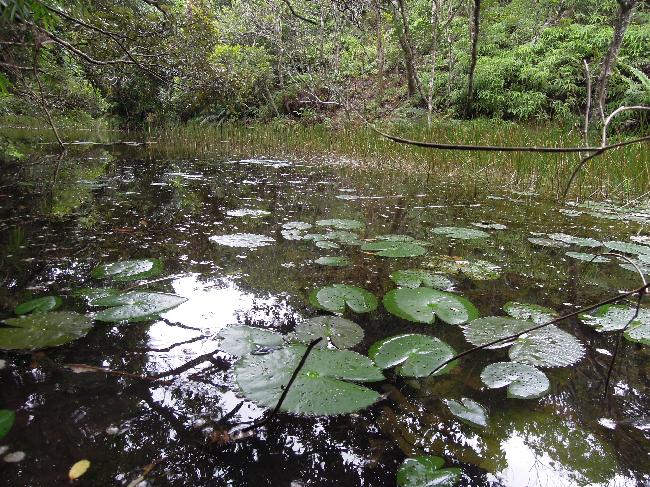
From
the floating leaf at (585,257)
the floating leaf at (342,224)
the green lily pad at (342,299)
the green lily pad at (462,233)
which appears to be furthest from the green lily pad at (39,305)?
the floating leaf at (585,257)

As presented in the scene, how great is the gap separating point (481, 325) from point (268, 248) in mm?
938

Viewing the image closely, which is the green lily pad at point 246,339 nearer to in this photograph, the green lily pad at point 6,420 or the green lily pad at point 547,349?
the green lily pad at point 6,420

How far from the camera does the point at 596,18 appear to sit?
807cm

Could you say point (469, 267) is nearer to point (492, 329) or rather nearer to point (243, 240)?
point (492, 329)

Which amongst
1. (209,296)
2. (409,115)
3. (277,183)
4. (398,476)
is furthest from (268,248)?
(409,115)

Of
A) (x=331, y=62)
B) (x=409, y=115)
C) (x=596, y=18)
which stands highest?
(x=596, y=18)

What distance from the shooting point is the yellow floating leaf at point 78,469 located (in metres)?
0.60

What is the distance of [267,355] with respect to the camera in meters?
0.86

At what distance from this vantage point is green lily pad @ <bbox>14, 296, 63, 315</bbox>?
1018mm

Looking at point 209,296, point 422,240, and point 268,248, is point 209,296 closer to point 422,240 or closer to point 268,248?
point 268,248

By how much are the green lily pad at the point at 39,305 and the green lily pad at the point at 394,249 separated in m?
1.08

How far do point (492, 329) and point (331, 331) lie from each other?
42 centimetres

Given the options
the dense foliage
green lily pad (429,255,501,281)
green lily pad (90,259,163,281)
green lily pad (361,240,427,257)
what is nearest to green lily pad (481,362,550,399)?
green lily pad (429,255,501,281)

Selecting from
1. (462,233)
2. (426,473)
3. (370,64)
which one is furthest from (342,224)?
(370,64)
